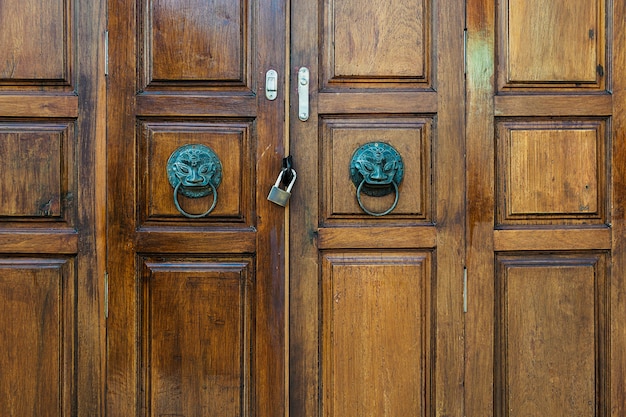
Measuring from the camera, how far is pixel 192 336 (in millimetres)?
1461

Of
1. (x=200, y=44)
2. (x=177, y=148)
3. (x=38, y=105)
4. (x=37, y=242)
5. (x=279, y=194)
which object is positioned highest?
(x=200, y=44)

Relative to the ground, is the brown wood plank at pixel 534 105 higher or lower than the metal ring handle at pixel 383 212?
higher

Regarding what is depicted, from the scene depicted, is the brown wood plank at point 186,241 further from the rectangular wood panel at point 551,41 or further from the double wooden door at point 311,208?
the rectangular wood panel at point 551,41

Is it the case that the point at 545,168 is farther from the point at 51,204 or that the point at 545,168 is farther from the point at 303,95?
the point at 51,204

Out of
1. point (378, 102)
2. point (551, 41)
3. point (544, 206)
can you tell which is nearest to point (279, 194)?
point (378, 102)

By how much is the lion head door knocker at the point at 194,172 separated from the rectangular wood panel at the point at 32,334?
35 cm

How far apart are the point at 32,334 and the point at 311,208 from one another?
2.54 feet

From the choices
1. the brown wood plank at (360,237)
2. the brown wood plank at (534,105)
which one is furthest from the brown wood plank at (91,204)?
the brown wood plank at (534,105)

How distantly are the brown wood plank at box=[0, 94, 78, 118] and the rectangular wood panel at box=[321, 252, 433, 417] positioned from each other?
0.75m

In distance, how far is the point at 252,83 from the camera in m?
1.46

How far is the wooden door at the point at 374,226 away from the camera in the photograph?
1465 millimetres

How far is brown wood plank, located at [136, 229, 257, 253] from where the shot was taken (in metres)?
1.45

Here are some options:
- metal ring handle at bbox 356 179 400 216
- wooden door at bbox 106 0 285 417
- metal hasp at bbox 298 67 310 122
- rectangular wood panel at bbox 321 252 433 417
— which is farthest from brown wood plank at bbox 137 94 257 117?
rectangular wood panel at bbox 321 252 433 417

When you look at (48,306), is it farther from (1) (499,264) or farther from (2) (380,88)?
(1) (499,264)
